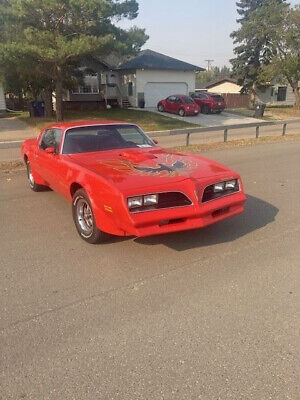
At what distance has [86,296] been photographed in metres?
3.13

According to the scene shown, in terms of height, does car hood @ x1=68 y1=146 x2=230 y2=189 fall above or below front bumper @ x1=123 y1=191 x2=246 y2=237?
above

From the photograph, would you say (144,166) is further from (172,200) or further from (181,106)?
(181,106)

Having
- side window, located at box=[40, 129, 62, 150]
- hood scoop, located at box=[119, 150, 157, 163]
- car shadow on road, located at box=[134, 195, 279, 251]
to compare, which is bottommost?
car shadow on road, located at box=[134, 195, 279, 251]

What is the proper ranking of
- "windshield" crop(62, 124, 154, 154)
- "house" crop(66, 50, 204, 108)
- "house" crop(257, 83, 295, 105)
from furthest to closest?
"house" crop(257, 83, 295, 105), "house" crop(66, 50, 204, 108), "windshield" crop(62, 124, 154, 154)

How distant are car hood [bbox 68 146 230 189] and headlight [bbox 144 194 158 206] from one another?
0.44 ft

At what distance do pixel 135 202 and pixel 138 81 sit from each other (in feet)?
92.2

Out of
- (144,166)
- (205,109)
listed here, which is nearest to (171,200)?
(144,166)

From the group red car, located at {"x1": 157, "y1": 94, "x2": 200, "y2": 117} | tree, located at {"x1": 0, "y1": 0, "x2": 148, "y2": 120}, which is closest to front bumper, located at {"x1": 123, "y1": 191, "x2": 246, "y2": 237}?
tree, located at {"x1": 0, "y1": 0, "x2": 148, "y2": 120}

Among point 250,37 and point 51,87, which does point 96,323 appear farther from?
point 250,37

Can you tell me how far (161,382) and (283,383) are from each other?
768 mm

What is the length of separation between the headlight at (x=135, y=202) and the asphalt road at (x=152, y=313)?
637 millimetres

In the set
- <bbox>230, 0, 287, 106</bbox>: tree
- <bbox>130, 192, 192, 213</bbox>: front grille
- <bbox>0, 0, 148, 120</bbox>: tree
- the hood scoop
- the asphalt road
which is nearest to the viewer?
the asphalt road

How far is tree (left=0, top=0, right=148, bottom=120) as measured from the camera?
53.2ft

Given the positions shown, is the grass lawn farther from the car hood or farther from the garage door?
the car hood
